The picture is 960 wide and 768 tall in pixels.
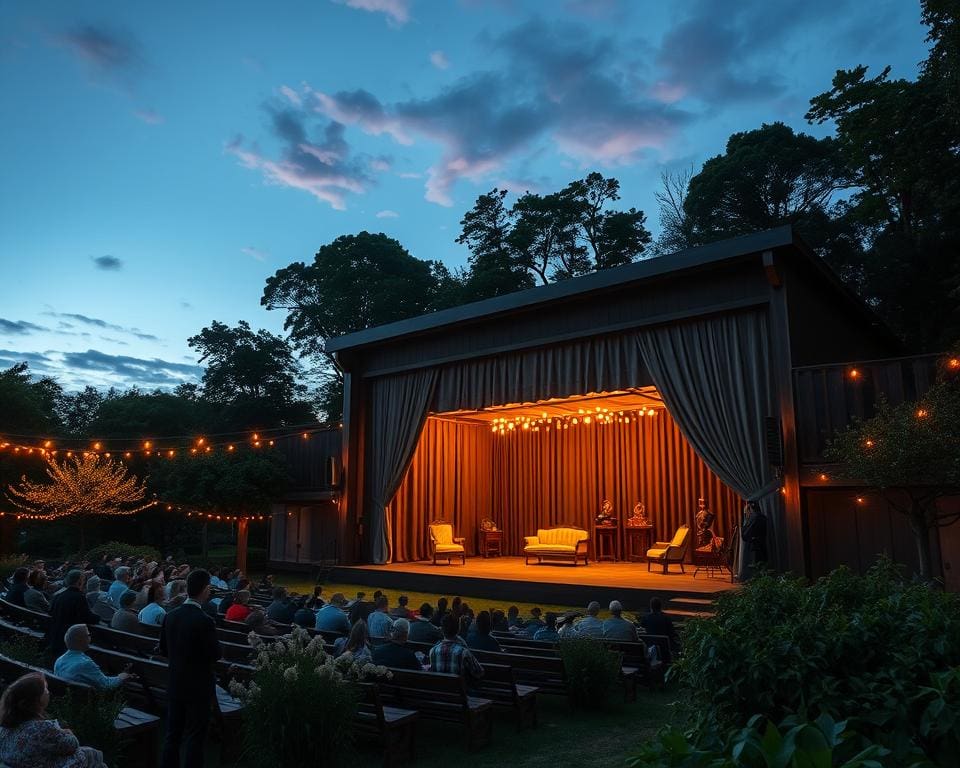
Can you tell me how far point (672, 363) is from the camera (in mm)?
12195

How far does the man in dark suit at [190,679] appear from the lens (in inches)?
156

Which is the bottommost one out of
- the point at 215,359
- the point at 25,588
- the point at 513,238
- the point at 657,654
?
Result: the point at 657,654

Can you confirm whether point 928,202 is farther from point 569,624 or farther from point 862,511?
point 569,624

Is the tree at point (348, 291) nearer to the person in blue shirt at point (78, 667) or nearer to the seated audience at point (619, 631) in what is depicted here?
the seated audience at point (619, 631)

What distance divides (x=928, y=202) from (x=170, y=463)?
21240mm

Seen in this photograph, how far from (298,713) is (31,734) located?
52.9 inches

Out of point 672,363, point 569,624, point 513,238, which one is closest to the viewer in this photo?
point 569,624

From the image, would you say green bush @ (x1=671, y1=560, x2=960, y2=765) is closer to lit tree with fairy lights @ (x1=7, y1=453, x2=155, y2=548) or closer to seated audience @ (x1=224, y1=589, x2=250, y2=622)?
seated audience @ (x1=224, y1=589, x2=250, y2=622)

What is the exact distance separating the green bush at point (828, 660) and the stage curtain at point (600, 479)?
1300 centimetres

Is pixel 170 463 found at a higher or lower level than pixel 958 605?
higher

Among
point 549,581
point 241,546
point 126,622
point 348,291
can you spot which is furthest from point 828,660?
point 348,291

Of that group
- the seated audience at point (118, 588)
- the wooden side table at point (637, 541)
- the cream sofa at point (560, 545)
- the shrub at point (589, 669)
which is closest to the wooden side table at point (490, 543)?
the cream sofa at point (560, 545)

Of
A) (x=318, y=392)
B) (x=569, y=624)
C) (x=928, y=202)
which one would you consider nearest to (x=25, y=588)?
(x=569, y=624)

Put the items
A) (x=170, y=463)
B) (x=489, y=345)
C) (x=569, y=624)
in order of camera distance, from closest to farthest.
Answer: (x=569, y=624)
(x=489, y=345)
(x=170, y=463)
